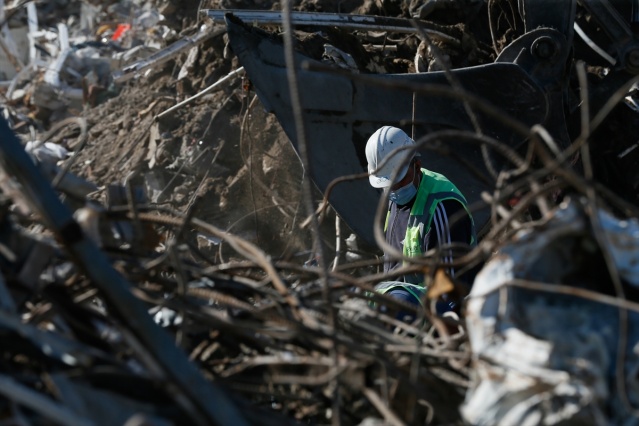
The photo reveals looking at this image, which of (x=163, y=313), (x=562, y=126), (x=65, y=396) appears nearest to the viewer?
(x=65, y=396)

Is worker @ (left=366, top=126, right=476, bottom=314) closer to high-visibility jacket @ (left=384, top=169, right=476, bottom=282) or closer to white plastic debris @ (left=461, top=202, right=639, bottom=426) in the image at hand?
high-visibility jacket @ (left=384, top=169, right=476, bottom=282)

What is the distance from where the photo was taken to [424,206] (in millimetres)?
5488

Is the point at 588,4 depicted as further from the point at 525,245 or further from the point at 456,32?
the point at 525,245

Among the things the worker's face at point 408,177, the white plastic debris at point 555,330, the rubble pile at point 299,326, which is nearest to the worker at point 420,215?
the worker's face at point 408,177

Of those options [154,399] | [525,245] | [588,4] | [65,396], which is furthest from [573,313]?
[588,4]

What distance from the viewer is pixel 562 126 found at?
23.4ft

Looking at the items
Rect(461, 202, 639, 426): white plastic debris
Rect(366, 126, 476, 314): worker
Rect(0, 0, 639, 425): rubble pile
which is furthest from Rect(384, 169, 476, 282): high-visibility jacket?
Rect(461, 202, 639, 426): white plastic debris

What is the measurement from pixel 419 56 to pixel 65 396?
235 inches

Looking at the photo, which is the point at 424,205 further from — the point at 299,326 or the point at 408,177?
the point at 299,326

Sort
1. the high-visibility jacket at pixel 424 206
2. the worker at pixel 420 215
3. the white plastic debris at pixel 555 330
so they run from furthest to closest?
the high-visibility jacket at pixel 424 206 < the worker at pixel 420 215 < the white plastic debris at pixel 555 330

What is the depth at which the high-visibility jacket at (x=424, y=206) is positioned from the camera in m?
5.44

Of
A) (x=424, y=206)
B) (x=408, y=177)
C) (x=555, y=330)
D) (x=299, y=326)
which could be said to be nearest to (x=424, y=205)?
(x=424, y=206)

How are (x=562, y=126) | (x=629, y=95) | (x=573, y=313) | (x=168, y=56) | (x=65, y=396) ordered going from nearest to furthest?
(x=65, y=396) < (x=573, y=313) < (x=562, y=126) < (x=629, y=95) < (x=168, y=56)

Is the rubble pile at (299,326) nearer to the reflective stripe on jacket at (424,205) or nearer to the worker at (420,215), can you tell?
the worker at (420,215)
